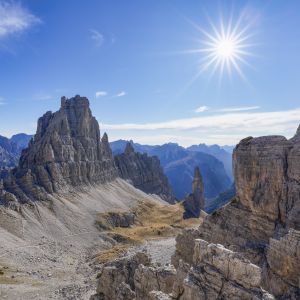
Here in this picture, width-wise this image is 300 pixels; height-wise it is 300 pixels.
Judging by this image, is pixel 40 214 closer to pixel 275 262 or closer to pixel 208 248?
pixel 275 262

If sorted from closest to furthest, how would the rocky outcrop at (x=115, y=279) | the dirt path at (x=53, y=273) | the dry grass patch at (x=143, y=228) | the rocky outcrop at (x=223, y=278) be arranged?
the rocky outcrop at (x=223, y=278), the rocky outcrop at (x=115, y=279), the dirt path at (x=53, y=273), the dry grass patch at (x=143, y=228)

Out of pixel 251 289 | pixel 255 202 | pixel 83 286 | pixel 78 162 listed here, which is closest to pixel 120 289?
pixel 251 289

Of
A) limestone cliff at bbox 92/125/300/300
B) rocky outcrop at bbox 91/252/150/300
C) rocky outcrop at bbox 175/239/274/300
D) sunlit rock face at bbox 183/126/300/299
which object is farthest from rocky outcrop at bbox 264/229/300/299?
rocky outcrop at bbox 175/239/274/300

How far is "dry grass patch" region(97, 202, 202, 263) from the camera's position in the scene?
445 ft

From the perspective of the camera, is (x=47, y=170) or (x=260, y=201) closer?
(x=260, y=201)

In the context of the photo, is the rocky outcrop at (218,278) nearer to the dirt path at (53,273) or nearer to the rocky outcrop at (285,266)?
the rocky outcrop at (285,266)

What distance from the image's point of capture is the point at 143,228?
549ft

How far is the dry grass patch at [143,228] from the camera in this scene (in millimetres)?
135625

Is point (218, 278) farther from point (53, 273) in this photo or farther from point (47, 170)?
point (47, 170)

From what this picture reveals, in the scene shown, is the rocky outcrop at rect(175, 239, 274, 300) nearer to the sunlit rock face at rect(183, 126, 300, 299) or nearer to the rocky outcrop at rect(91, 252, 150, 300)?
the rocky outcrop at rect(91, 252, 150, 300)

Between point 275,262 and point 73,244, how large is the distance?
91277 mm

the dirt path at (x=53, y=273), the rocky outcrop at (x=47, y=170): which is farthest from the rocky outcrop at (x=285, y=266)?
the rocky outcrop at (x=47, y=170)

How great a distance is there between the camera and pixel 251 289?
103 feet

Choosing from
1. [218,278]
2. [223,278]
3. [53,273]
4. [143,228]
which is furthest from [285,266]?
[143,228]
